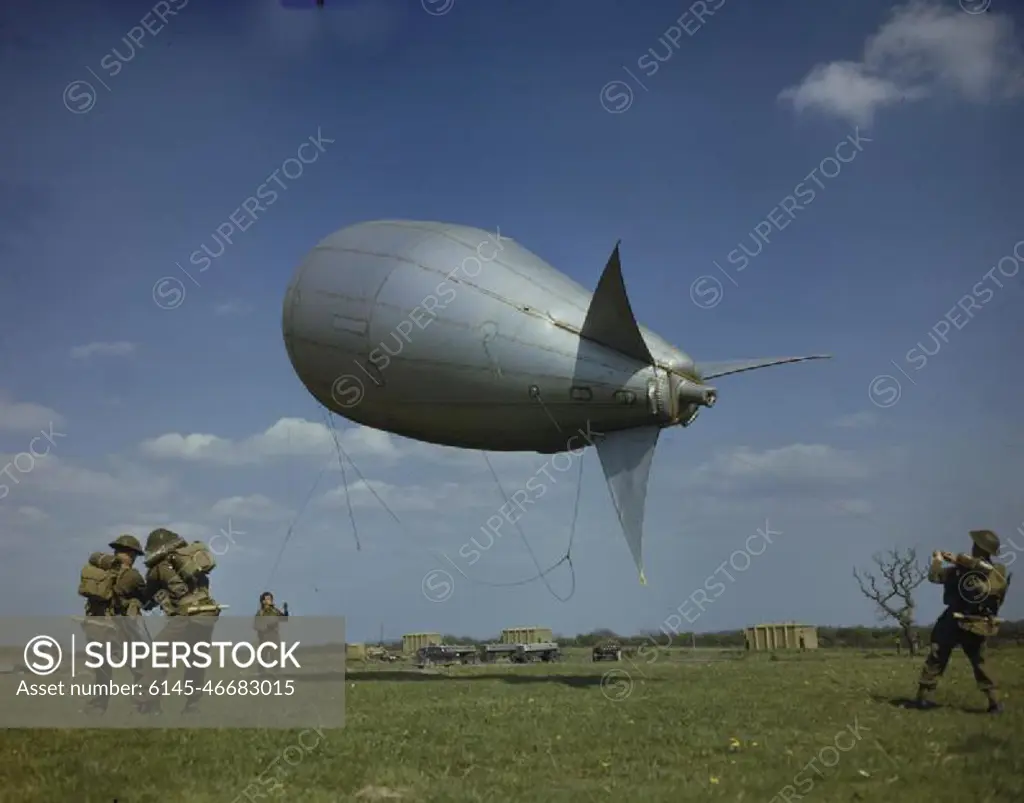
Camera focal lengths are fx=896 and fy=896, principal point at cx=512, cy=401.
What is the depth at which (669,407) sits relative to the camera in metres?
17.0

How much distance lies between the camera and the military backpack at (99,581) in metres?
15.2

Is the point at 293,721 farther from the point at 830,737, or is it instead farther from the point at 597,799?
the point at 830,737

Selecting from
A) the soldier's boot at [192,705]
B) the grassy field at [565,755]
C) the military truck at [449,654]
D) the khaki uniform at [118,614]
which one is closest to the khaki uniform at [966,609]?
the grassy field at [565,755]

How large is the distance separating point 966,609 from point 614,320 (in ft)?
24.7

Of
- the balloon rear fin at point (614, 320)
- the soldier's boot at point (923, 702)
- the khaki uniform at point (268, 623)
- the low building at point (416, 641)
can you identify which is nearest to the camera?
the soldier's boot at point (923, 702)

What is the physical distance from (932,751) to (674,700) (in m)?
5.62

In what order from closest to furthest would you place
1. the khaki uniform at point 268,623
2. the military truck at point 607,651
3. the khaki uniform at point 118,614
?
the khaki uniform at point 118,614 < the khaki uniform at point 268,623 < the military truck at point 607,651

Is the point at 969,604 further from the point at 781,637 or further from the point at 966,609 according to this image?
the point at 781,637

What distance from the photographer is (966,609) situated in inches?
539

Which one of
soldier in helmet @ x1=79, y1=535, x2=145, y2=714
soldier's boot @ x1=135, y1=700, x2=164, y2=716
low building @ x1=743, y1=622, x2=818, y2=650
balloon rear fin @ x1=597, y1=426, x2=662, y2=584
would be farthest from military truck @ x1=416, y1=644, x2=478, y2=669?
soldier's boot @ x1=135, y1=700, x2=164, y2=716

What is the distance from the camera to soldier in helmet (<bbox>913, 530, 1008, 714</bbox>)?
1350 cm

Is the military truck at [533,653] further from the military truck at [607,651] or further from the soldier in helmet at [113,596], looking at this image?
the soldier in helmet at [113,596]

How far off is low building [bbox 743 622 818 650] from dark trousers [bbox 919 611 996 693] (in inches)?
1367

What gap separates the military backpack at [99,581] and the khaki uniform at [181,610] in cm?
62
